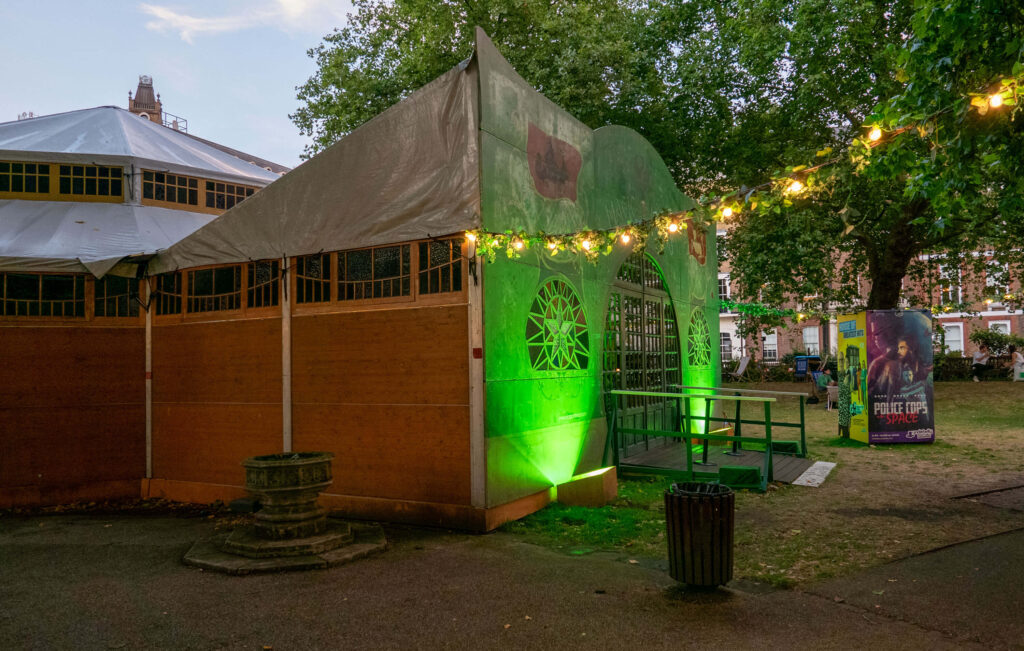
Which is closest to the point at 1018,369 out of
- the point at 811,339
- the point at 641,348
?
the point at 811,339

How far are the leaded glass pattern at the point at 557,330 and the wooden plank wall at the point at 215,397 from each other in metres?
3.25

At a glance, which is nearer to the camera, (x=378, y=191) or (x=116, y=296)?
(x=378, y=191)

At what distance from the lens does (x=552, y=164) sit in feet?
29.4

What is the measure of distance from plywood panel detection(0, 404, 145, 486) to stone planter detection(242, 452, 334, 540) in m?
4.35

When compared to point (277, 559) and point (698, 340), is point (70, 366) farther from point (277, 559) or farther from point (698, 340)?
point (698, 340)

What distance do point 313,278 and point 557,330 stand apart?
3.05 metres

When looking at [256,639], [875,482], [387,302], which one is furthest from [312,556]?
[875,482]

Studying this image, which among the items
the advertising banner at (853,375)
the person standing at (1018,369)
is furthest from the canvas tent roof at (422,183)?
the person standing at (1018,369)

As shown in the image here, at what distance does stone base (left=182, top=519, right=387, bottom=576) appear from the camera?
6.07 metres

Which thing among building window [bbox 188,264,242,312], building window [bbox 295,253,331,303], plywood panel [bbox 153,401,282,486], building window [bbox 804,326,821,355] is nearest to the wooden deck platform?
building window [bbox 295,253,331,303]

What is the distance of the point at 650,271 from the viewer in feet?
39.2

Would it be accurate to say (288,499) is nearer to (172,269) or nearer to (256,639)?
(256,639)

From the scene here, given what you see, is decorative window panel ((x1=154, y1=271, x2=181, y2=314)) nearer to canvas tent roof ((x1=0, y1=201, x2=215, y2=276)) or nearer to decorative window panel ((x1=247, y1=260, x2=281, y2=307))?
canvas tent roof ((x1=0, y1=201, x2=215, y2=276))

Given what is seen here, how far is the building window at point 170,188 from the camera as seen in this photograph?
1208 cm
